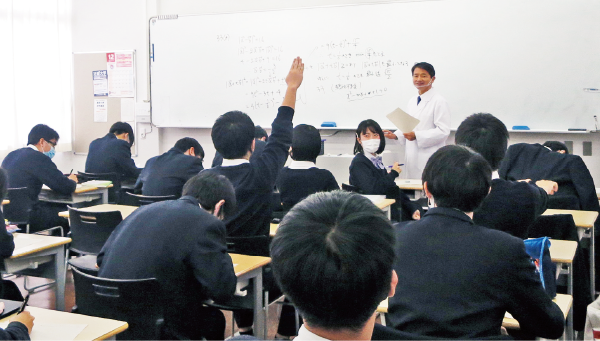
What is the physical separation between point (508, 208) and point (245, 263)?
117cm

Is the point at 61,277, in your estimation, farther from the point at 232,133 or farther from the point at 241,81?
the point at 241,81

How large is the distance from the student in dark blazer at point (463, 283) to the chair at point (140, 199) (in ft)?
8.50

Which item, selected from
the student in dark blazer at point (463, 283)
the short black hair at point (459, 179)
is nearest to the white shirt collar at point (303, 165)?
the short black hair at point (459, 179)

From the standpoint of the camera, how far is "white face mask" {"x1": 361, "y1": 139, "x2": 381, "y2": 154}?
4621 millimetres

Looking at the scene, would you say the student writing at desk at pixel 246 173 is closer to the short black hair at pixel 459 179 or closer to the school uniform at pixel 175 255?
the school uniform at pixel 175 255

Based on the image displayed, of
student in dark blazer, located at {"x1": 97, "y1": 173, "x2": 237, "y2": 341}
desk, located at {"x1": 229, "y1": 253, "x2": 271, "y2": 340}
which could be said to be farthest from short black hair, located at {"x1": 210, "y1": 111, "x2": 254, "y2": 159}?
student in dark blazer, located at {"x1": 97, "y1": 173, "x2": 237, "y2": 341}

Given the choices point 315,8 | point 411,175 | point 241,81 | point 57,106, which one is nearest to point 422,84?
point 411,175

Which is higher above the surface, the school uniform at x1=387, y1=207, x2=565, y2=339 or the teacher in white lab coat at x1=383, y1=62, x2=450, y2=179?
the teacher in white lab coat at x1=383, y1=62, x2=450, y2=179

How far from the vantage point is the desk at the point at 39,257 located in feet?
9.71

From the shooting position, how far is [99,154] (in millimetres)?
5543

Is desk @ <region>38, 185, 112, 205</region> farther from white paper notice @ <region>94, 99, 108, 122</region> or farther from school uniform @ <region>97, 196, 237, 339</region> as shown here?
school uniform @ <region>97, 196, 237, 339</region>

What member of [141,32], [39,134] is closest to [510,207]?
[39,134]

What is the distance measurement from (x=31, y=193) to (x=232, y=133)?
257cm

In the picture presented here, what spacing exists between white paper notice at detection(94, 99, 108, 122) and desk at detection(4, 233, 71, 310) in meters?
4.35
